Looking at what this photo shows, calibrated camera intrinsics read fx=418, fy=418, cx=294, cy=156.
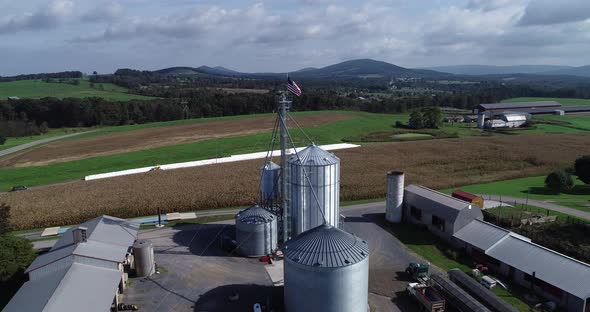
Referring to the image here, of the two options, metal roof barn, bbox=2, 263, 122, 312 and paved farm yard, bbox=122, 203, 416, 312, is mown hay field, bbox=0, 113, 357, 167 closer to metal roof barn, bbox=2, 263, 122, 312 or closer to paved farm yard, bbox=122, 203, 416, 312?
paved farm yard, bbox=122, 203, 416, 312

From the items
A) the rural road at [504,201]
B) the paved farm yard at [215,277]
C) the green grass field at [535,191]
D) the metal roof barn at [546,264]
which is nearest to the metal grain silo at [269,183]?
the paved farm yard at [215,277]

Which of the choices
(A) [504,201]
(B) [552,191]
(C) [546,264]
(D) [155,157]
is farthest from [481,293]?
(D) [155,157]

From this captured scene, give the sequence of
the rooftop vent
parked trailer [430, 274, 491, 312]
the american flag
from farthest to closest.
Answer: the american flag, the rooftop vent, parked trailer [430, 274, 491, 312]

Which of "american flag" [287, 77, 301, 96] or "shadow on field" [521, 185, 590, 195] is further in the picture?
"shadow on field" [521, 185, 590, 195]

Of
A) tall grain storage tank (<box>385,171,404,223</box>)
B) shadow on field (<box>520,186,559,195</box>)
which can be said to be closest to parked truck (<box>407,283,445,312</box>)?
tall grain storage tank (<box>385,171,404,223</box>)

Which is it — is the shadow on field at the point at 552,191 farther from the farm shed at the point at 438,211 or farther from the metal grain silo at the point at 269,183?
the metal grain silo at the point at 269,183

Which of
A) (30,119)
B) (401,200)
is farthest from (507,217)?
(30,119)
